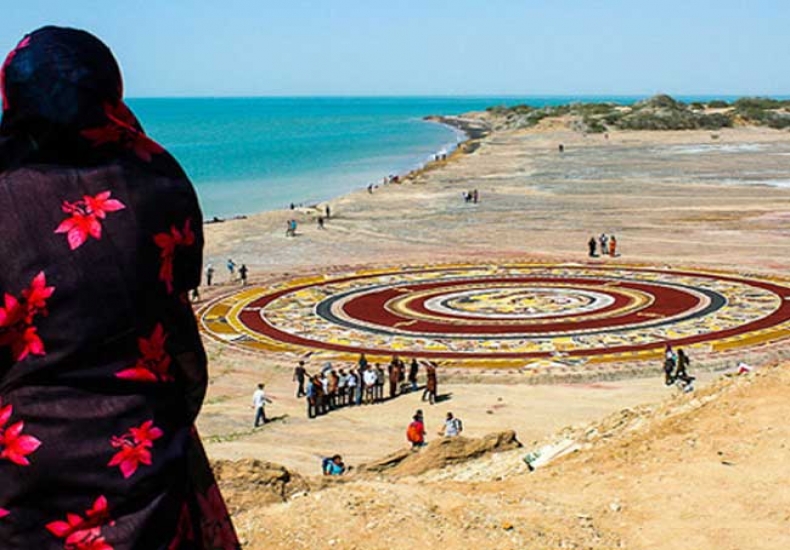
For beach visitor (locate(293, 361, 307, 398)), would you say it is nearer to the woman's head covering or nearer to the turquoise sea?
the woman's head covering

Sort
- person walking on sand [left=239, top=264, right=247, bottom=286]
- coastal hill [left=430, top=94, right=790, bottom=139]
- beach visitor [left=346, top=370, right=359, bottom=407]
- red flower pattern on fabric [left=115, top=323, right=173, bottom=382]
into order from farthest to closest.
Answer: coastal hill [left=430, top=94, right=790, bottom=139], person walking on sand [left=239, top=264, right=247, bottom=286], beach visitor [left=346, top=370, right=359, bottom=407], red flower pattern on fabric [left=115, top=323, right=173, bottom=382]

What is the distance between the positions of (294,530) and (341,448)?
1203cm

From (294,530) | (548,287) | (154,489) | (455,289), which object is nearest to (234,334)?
(455,289)

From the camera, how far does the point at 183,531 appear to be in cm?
340

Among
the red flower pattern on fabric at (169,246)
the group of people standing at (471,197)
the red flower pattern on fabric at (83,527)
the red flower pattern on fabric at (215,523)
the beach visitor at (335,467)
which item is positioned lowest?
the group of people standing at (471,197)

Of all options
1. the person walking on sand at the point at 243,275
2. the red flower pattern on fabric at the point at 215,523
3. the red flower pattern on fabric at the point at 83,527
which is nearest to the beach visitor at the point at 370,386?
the person walking on sand at the point at 243,275

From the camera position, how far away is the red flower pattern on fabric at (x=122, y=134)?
3.32 meters

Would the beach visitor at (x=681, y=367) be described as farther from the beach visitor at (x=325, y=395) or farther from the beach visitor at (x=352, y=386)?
the beach visitor at (x=325, y=395)

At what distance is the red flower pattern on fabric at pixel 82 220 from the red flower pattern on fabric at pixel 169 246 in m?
0.21

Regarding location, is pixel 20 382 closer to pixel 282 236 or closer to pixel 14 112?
pixel 14 112

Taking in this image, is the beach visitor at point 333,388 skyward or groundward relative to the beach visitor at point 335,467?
groundward

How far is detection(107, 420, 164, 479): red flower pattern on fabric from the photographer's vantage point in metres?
3.22

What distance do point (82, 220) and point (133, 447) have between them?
28.7 inches

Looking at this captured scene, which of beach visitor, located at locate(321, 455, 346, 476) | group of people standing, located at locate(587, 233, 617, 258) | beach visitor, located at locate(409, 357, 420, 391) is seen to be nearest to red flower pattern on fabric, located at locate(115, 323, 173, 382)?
beach visitor, located at locate(321, 455, 346, 476)
